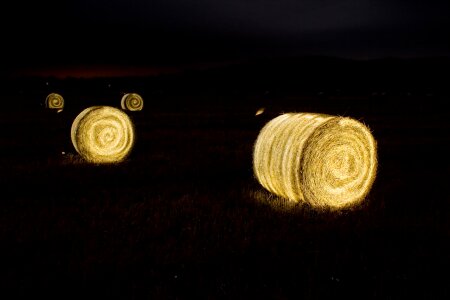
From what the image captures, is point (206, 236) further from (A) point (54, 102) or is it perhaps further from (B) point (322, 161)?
(A) point (54, 102)

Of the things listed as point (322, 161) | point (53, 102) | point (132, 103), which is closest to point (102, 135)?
point (322, 161)

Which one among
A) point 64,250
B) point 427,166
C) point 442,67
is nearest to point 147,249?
point 64,250

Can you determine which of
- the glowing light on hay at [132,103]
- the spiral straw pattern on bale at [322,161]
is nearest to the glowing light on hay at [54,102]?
the glowing light on hay at [132,103]

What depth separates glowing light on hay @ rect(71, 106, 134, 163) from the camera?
40.8ft

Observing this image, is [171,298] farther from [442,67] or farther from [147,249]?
[442,67]

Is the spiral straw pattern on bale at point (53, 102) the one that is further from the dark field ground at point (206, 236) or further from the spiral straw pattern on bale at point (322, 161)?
the spiral straw pattern on bale at point (322, 161)

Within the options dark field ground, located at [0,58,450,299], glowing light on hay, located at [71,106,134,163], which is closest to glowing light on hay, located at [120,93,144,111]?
glowing light on hay, located at [71,106,134,163]

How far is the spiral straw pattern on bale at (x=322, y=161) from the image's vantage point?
7.55 meters

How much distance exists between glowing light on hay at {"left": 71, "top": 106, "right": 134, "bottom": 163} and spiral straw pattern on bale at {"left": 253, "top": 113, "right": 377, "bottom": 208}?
589 centimetres

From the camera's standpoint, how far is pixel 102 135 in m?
12.6

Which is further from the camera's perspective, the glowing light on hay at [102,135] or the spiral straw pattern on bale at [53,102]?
the spiral straw pattern on bale at [53,102]

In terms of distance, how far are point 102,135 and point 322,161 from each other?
23.9 ft

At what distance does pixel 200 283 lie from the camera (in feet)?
15.8

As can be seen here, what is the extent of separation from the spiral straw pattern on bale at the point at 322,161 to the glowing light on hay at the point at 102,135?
19.3 ft
